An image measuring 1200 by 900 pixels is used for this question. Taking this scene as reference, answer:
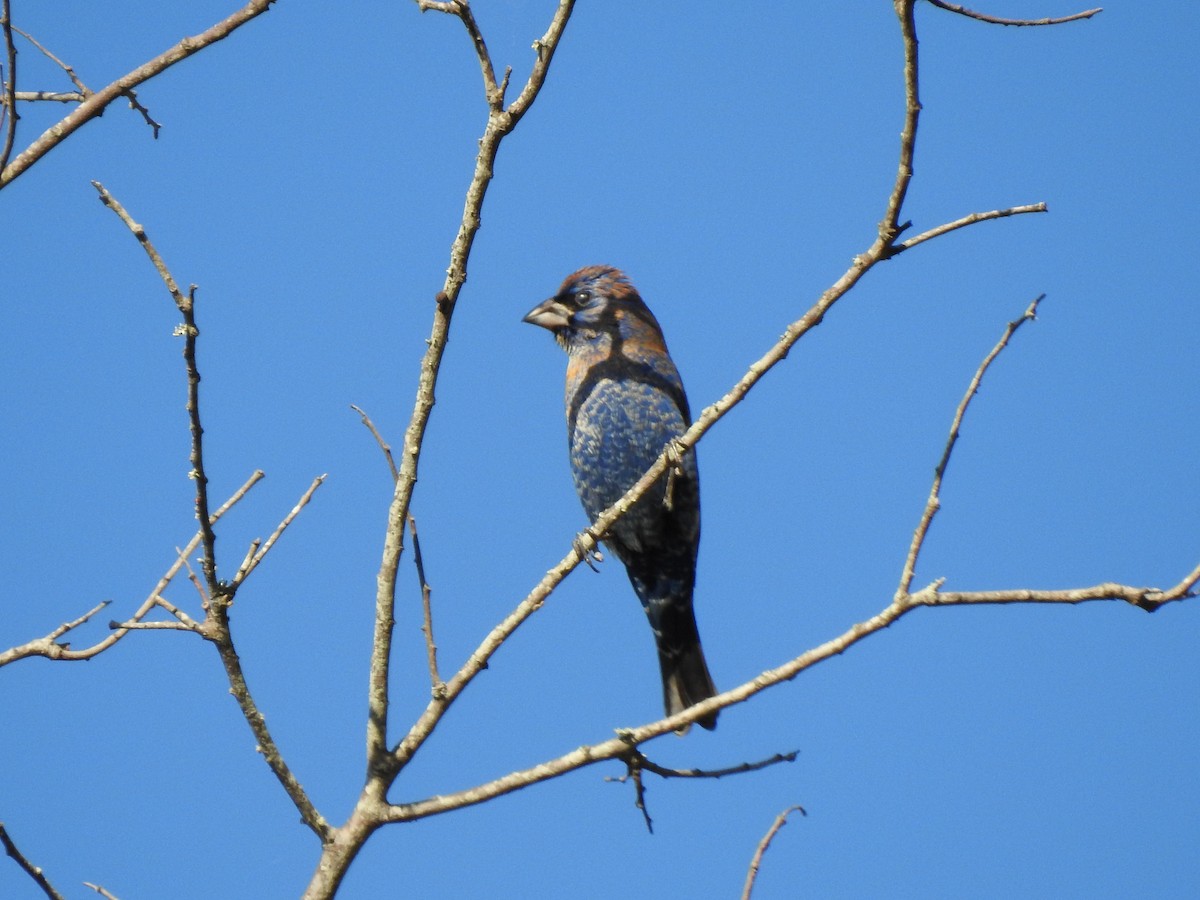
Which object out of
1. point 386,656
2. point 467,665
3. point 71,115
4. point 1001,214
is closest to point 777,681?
point 467,665

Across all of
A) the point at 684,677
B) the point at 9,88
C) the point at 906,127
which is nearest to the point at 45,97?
the point at 9,88

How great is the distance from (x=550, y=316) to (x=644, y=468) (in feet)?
3.76

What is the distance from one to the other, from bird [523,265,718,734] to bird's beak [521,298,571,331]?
0.16 meters

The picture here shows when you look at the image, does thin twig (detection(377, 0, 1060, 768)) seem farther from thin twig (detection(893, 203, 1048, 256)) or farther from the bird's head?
the bird's head

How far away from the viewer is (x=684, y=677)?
609 centimetres

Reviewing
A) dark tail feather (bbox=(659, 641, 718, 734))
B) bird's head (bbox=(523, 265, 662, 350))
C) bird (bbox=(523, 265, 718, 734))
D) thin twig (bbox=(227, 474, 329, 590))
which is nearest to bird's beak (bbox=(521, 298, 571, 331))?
bird's head (bbox=(523, 265, 662, 350))

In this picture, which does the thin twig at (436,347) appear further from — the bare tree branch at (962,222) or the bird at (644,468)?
the bird at (644,468)

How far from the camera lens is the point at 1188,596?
247 centimetres

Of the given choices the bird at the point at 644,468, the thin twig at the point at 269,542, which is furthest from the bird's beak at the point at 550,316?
the thin twig at the point at 269,542

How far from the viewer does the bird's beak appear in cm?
667

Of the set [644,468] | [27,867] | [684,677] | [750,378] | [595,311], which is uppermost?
[595,311]

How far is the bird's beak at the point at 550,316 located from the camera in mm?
6668

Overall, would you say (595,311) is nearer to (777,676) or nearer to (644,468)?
(644,468)

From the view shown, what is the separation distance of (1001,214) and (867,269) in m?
0.31
